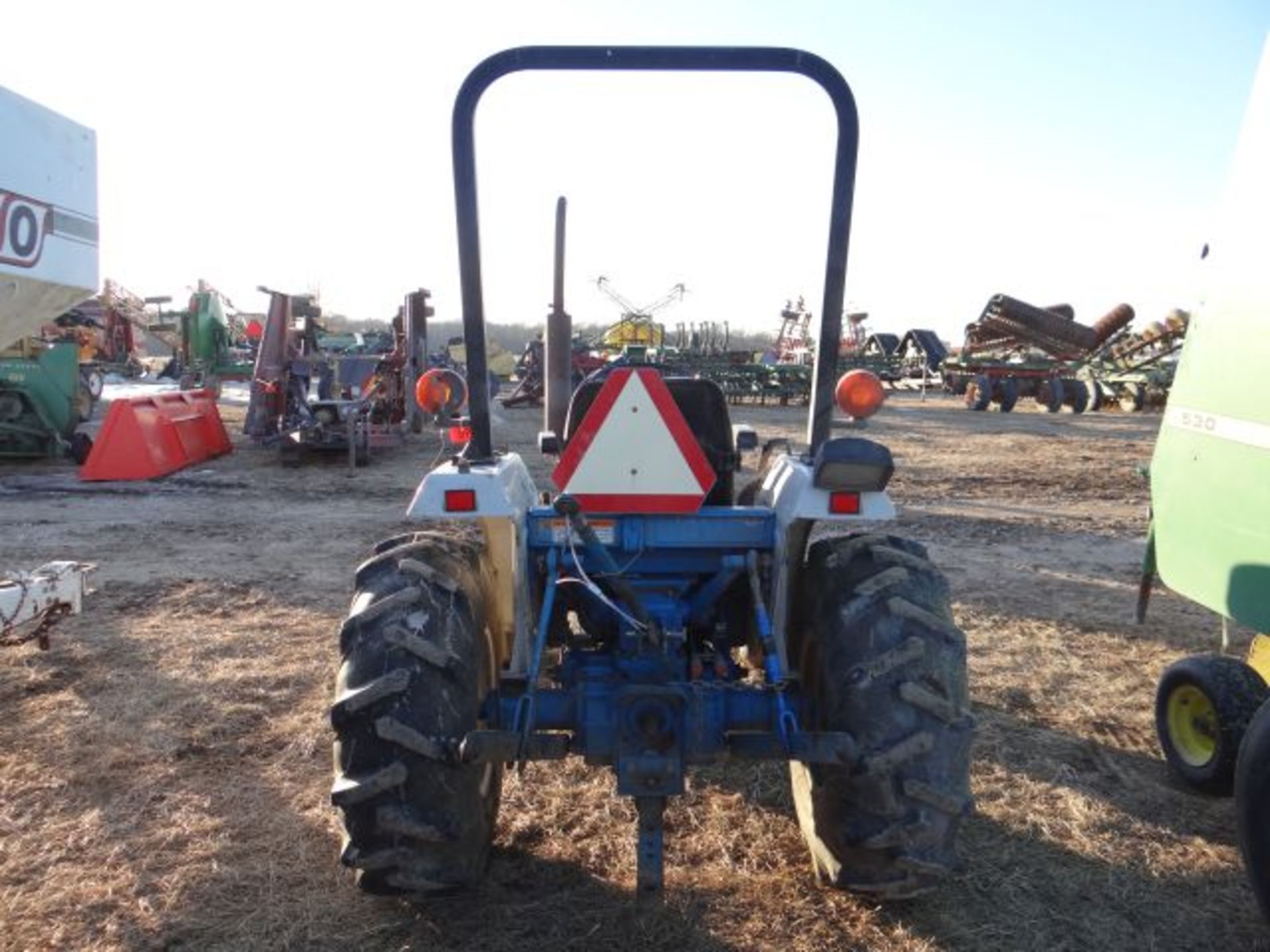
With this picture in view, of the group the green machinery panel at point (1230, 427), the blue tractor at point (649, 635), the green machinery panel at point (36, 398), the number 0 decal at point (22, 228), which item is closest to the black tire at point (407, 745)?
the blue tractor at point (649, 635)

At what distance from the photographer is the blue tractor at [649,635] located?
2.62 meters

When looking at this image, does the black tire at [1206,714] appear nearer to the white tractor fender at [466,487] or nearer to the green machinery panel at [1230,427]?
the green machinery panel at [1230,427]

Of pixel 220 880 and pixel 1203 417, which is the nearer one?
pixel 220 880

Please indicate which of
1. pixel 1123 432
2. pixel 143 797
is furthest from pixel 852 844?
pixel 1123 432

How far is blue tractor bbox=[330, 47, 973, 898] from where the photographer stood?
8.61ft

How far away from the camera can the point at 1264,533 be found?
3389mm

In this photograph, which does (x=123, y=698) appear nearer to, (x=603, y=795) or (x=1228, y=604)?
(x=603, y=795)

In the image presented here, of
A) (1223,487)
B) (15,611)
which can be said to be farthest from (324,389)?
(1223,487)

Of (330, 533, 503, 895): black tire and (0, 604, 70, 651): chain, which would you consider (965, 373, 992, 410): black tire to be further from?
(330, 533, 503, 895): black tire

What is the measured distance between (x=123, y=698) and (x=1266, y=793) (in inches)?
183

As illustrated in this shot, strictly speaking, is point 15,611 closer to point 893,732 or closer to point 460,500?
point 460,500

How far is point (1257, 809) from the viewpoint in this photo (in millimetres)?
2867

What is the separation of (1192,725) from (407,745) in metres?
3.34

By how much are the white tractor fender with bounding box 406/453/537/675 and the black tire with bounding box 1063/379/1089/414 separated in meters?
24.6
